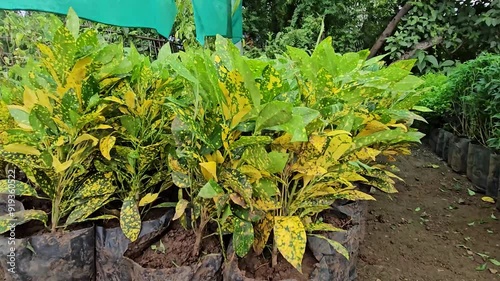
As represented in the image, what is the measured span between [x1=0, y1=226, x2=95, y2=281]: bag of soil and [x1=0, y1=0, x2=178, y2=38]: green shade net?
103cm

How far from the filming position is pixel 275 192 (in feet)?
3.62

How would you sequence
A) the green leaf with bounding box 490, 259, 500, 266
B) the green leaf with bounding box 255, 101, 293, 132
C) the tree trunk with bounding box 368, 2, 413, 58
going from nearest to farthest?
the green leaf with bounding box 255, 101, 293, 132 → the green leaf with bounding box 490, 259, 500, 266 → the tree trunk with bounding box 368, 2, 413, 58

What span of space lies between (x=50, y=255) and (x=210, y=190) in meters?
0.68

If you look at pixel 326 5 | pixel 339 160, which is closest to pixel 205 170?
pixel 339 160

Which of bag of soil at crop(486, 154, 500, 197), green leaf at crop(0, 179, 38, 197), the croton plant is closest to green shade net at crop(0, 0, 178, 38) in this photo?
the croton plant

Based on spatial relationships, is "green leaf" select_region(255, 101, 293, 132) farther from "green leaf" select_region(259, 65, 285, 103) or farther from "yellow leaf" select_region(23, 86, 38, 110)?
"yellow leaf" select_region(23, 86, 38, 110)

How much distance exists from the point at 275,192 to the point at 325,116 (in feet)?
0.84

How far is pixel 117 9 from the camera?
2.09m

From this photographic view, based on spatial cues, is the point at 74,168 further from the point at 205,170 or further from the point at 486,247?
the point at 486,247

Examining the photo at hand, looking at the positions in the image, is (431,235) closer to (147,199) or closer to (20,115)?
(147,199)

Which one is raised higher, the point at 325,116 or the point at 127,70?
the point at 127,70

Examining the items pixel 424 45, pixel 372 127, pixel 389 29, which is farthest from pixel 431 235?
pixel 389 29

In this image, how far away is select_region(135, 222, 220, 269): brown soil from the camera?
121 cm

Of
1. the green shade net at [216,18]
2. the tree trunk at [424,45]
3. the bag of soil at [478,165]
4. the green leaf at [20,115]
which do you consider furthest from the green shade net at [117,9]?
the tree trunk at [424,45]
